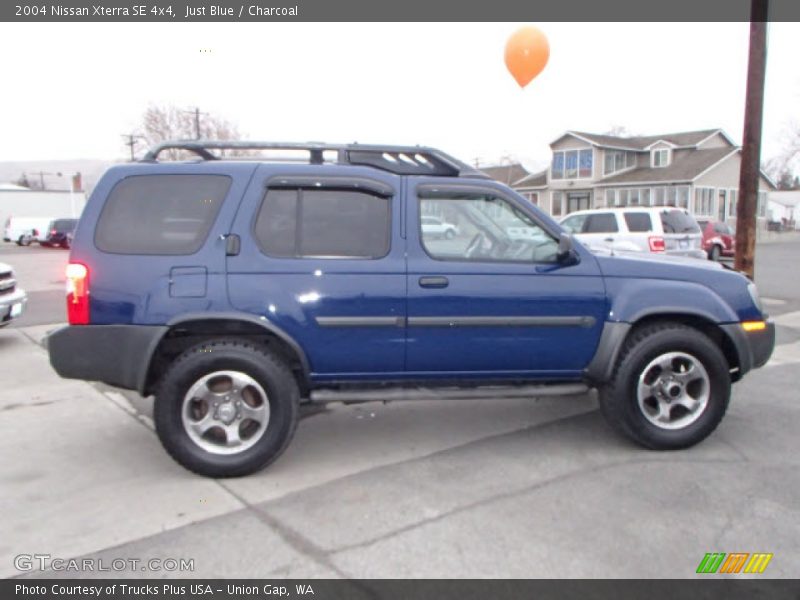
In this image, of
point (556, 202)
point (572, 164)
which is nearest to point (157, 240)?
point (572, 164)

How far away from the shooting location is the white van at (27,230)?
36062 mm

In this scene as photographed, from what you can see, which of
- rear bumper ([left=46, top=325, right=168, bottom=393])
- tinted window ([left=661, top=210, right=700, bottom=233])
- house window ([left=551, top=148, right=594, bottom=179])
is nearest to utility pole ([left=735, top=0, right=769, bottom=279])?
tinted window ([left=661, top=210, right=700, bottom=233])

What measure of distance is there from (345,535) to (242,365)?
48.1 inches

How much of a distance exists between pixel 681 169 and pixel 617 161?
4.40m

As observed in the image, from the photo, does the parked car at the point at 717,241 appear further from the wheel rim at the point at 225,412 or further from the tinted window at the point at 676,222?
the wheel rim at the point at 225,412

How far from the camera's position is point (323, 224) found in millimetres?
3807

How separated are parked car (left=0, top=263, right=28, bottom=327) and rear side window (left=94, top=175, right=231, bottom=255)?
15.3ft

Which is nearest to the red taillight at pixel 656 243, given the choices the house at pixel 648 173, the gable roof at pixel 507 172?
the house at pixel 648 173

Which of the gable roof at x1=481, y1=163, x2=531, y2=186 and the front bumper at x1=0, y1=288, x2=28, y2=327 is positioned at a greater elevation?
the gable roof at x1=481, y1=163, x2=531, y2=186

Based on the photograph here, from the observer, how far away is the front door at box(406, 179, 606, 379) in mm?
3797

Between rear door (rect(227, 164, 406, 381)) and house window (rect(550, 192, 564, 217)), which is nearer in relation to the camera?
rear door (rect(227, 164, 406, 381))

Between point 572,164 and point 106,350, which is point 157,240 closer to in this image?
point 106,350

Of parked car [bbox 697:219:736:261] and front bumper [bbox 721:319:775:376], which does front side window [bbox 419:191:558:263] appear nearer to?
front bumper [bbox 721:319:775:376]

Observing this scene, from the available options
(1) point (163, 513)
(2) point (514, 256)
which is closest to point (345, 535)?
(1) point (163, 513)
